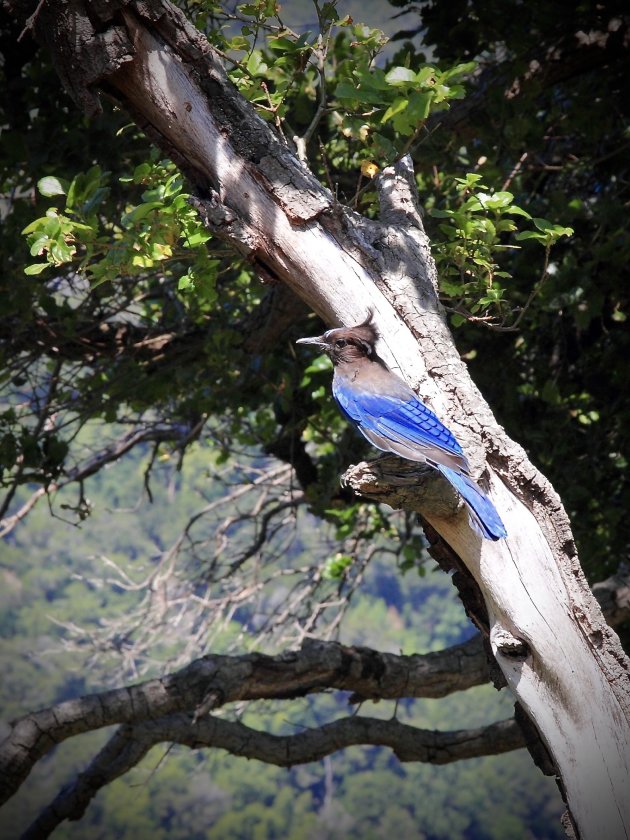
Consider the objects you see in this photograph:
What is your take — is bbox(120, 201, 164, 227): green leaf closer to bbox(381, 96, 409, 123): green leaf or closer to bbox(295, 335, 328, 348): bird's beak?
bbox(295, 335, 328, 348): bird's beak

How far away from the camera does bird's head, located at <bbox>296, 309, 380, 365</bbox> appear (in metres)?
2.36

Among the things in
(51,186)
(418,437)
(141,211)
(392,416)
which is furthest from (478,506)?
(51,186)

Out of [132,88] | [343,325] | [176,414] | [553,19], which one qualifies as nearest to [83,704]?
[176,414]

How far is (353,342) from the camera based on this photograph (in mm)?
2422

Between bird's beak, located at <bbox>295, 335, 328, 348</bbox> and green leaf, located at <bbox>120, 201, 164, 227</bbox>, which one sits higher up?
green leaf, located at <bbox>120, 201, 164, 227</bbox>

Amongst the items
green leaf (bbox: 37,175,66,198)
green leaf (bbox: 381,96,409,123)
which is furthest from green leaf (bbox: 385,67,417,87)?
green leaf (bbox: 37,175,66,198)

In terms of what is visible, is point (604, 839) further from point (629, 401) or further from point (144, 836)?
point (144, 836)

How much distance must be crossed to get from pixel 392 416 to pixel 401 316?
247 millimetres

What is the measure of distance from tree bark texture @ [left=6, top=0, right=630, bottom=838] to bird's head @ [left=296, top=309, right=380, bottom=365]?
29 millimetres

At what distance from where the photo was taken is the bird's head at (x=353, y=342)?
236 cm

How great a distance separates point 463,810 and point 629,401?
3.54 metres

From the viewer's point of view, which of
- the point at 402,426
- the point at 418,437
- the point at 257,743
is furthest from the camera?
the point at 257,743

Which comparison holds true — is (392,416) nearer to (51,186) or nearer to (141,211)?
(141,211)

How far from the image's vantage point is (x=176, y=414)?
468 cm
